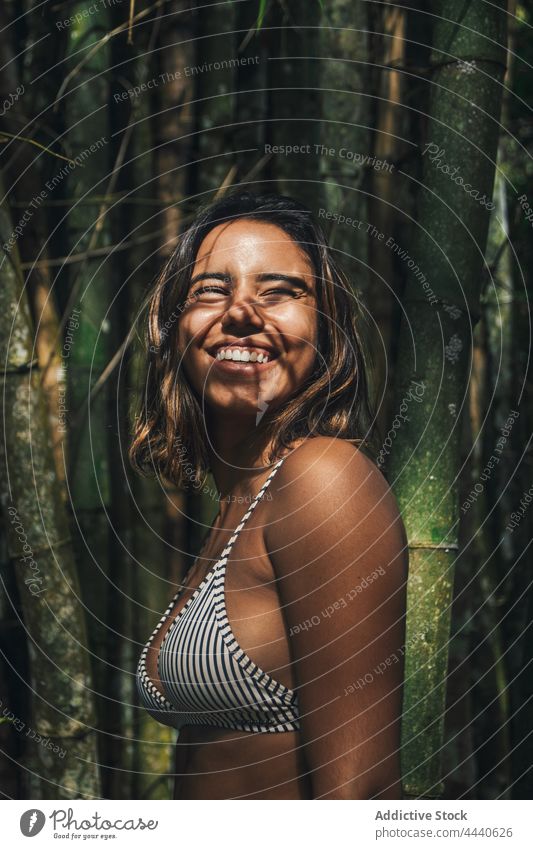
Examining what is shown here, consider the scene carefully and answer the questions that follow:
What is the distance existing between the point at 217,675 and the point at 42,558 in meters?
0.49

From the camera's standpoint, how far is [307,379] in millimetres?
1062

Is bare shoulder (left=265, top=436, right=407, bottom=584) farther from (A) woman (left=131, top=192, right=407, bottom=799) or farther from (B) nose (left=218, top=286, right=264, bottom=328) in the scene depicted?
(B) nose (left=218, top=286, right=264, bottom=328)

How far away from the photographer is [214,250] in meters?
1.07

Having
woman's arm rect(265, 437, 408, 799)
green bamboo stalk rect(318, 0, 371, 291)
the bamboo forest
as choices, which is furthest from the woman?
green bamboo stalk rect(318, 0, 371, 291)

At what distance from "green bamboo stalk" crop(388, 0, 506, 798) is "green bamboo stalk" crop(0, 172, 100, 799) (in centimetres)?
45

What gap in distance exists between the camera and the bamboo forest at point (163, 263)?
46.2 inches

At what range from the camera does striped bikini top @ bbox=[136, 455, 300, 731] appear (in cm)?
93

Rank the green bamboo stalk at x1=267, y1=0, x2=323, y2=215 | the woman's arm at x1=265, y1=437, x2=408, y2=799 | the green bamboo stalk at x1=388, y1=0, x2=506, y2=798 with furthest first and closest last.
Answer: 1. the green bamboo stalk at x1=267, y1=0, x2=323, y2=215
2. the green bamboo stalk at x1=388, y1=0, x2=506, y2=798
3. the woman's arm at x1=265, y1=437, x2=408, y2=799
